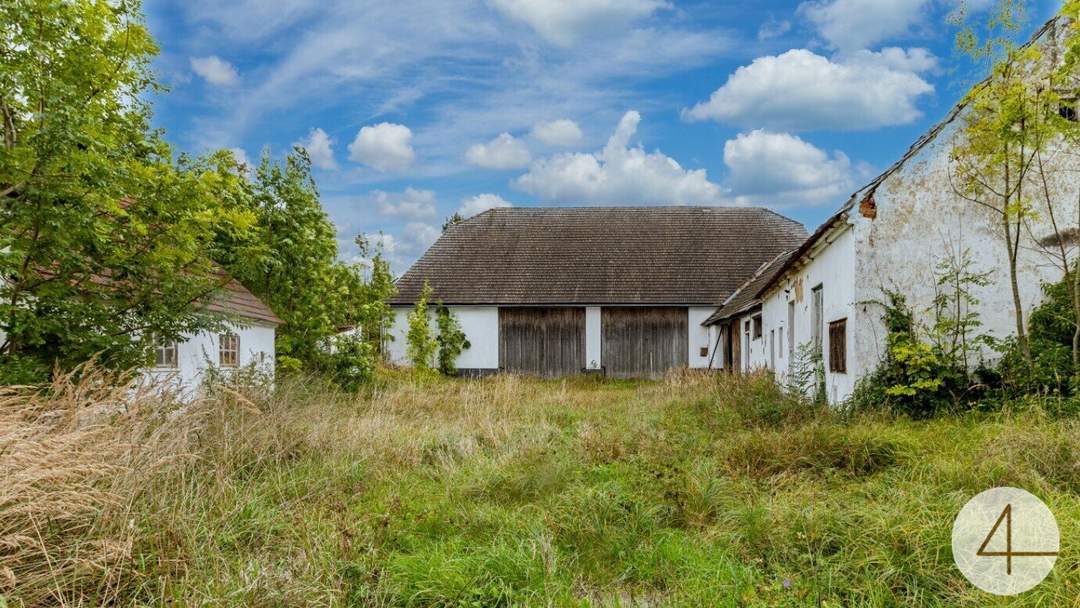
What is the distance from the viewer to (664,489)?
6020mm

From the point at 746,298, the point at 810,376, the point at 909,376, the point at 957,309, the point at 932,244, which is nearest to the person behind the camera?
the point at 909,376

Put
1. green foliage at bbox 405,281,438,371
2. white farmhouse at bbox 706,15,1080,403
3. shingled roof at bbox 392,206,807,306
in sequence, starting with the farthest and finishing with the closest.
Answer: shingled roof at bbox 392,206,807,306 → green foliage at bbox 405,281,438,371 → white farmhouse at bbox 706,15,1080,403

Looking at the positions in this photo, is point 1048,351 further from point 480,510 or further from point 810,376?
point 480,510

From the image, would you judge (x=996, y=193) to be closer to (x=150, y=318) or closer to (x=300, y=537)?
(x=300, y=537)

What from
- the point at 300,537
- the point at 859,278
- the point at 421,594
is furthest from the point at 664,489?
the point at 859,278

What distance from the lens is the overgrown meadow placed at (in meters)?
3.84

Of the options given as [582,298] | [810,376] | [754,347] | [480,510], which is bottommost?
[480,510]

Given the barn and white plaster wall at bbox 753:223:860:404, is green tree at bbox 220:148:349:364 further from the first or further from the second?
white plaster wall at bbox 753:223:860:404

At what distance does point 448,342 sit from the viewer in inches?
938

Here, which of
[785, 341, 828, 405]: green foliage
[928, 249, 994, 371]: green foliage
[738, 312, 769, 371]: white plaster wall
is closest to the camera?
[928, 249, 994, 371]: green foliage

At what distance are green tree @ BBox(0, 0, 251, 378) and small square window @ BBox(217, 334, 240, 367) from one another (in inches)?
254

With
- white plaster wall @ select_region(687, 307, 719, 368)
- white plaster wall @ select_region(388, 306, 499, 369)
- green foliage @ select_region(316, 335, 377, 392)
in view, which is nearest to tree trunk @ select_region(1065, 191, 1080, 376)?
green foliage @ select_region(316, 335, 377, 392)

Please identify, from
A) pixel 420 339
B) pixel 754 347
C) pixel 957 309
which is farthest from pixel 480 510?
pixel 420 339

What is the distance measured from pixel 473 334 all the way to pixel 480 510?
18804 millimetres
